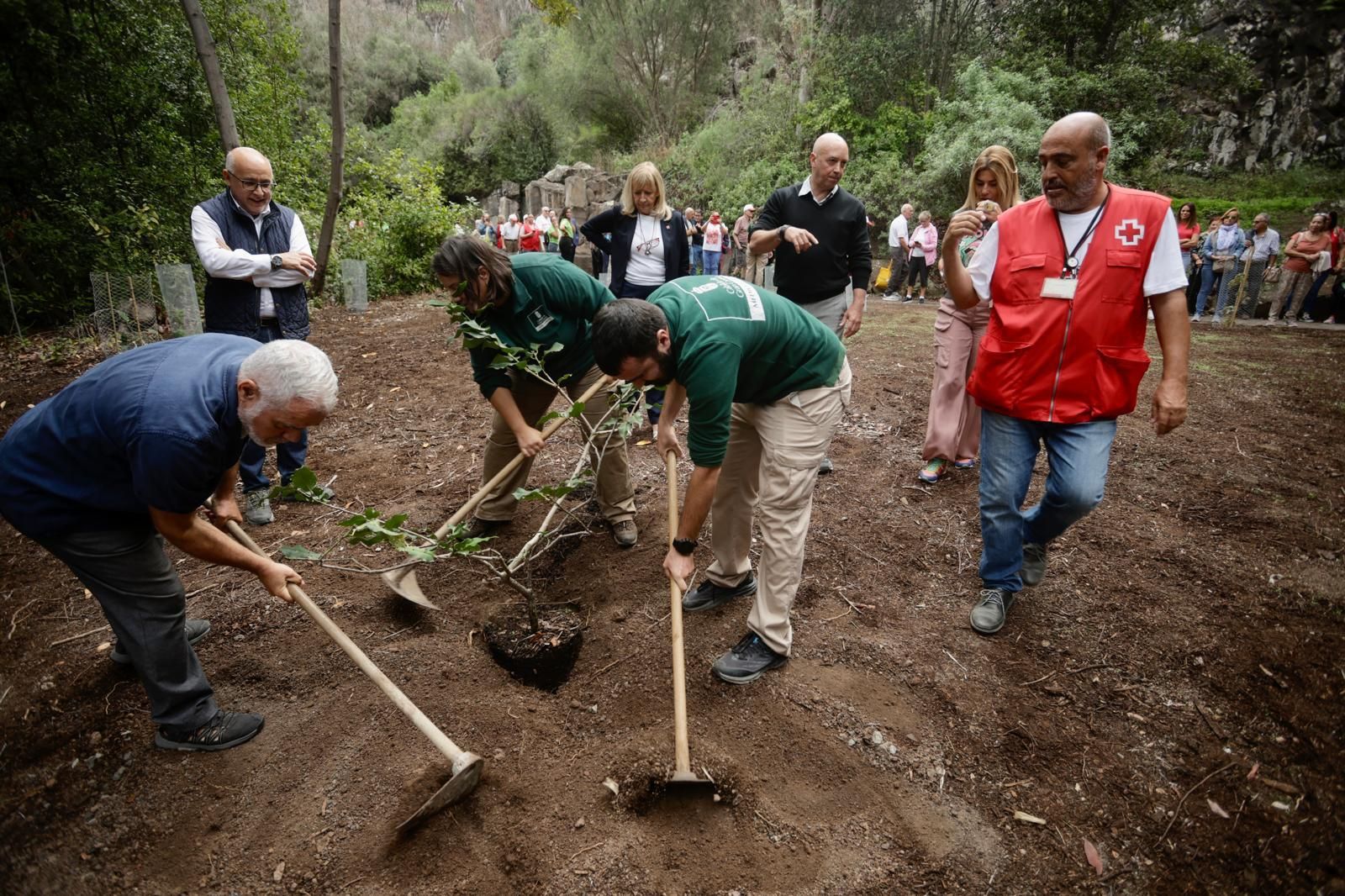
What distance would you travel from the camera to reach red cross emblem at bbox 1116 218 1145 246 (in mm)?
2369

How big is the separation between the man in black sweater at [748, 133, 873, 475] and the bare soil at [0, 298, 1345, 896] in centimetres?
130

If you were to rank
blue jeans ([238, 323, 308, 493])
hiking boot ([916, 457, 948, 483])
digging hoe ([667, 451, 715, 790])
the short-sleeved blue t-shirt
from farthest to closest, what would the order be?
1. hiking boot ([916, 457, 948, 483])
2. blue jeans ([238, 323, 308, 493])
3. digging hoe ([667, 451, 715, 790])
4. the short-sleeved blue t-shirt

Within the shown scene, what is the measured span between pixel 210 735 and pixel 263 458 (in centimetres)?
183

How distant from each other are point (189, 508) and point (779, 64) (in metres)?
23.7

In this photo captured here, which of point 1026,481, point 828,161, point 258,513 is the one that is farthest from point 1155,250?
point 258,513

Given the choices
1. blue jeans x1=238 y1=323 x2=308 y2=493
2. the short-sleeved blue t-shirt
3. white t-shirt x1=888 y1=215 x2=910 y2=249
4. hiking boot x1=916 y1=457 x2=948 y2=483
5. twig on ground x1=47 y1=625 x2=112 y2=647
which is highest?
white t-shirt x1=888 y1=215 x2=910 y2=249

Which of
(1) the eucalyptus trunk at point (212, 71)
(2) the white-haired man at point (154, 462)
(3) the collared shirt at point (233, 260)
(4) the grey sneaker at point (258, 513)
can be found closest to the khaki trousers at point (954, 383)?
(2) the white-haired man at point (154, 462)

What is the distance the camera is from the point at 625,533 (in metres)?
3.57

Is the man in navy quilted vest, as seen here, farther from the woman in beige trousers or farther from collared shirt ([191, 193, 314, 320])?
the woman in beige trousers

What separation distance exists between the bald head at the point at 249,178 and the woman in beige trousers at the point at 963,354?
147 inches

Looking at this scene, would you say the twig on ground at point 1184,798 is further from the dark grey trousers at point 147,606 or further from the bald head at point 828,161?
the dark grey trousers at point 147,606

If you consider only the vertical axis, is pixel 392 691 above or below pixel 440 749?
above

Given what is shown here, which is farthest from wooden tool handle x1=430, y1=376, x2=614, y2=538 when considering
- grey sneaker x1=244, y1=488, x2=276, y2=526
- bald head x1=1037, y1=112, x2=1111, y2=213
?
bald head x1=1037, y1=112, x2=1111, y2=213

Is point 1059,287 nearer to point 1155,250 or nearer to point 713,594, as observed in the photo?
point 1155,250
